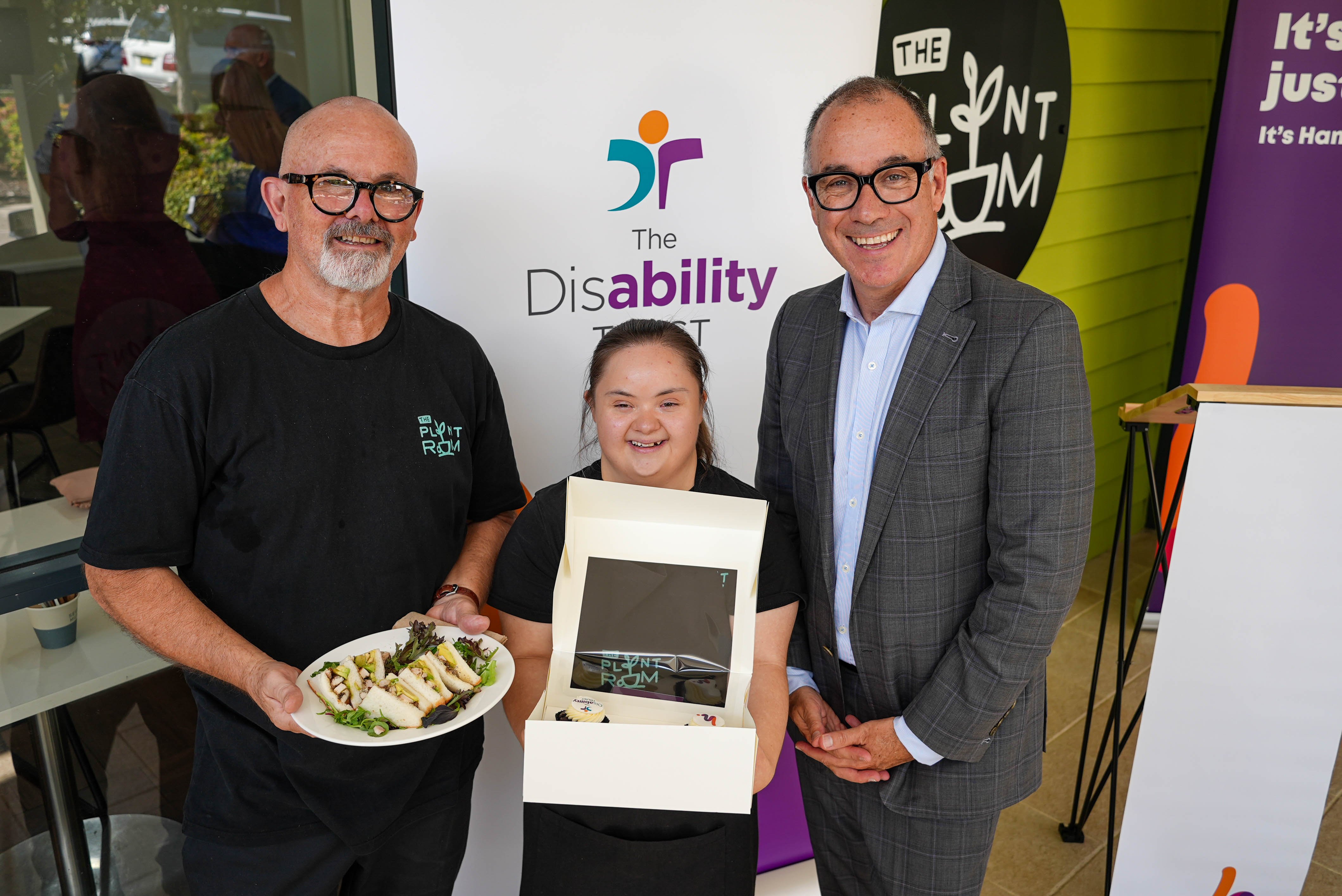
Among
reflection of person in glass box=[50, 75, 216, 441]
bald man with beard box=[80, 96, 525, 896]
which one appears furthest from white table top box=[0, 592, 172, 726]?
bald man with beard box=[80, 96, 525, 896]

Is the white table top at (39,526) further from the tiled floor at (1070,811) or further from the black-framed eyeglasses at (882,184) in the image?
the tiled floor at (1070,811)

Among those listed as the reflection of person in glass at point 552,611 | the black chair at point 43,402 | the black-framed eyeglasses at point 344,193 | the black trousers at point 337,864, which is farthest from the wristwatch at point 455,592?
the black chair at point 43,402

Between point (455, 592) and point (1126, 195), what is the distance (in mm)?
3786

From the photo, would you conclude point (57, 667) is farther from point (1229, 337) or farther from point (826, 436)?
point (1229, 337)

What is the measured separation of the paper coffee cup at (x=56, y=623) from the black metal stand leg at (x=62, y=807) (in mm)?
154

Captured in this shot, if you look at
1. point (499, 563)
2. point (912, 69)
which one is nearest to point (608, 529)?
point (499, 563)

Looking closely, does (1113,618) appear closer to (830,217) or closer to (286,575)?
(830,217)

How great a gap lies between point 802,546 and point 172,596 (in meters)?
1.07

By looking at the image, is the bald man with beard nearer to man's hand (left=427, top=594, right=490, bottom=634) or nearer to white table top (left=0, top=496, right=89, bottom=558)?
man's hand (left=427, top=594, right=490, bottom=634)

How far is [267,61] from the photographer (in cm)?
209

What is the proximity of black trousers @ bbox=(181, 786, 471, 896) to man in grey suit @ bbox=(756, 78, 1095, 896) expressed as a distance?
28.0 inches

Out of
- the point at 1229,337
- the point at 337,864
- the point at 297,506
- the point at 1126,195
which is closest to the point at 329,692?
the point at 297,506

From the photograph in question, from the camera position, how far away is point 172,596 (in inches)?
58.1

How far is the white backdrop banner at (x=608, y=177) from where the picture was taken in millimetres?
1943
